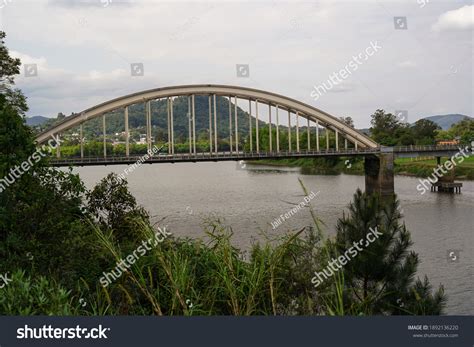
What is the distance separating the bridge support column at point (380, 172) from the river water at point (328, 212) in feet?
4.64

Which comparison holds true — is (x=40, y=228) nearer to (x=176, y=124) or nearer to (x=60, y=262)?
(x=60, y=262)

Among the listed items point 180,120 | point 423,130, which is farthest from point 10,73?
point 180,120

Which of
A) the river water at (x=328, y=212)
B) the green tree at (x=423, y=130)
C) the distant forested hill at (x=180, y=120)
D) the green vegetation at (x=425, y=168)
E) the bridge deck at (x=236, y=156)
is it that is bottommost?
the river water at (x=328, y=212)

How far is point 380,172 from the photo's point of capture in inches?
2058

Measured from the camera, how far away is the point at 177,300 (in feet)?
21.7

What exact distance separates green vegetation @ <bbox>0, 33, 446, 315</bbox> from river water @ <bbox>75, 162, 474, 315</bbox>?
247cm

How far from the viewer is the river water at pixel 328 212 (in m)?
20.4

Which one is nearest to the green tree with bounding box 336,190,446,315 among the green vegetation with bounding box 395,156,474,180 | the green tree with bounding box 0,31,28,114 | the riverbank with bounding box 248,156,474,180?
the green tree with bounding box 0,31,28,114

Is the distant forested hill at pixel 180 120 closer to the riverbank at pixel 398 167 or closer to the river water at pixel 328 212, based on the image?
the riverbank at pixel 398 167

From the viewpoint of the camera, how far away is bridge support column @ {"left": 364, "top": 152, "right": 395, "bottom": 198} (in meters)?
50.6

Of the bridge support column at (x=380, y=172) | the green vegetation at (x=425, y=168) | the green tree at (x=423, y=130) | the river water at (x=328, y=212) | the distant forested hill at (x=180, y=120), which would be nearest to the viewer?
the river water at (x=328, y=212)

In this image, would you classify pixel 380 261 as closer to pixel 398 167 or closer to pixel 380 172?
pixel 380 172

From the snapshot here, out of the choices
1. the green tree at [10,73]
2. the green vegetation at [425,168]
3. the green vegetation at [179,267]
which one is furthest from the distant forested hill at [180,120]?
the green vegetation at [179,267]

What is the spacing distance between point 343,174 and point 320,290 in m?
62.6
